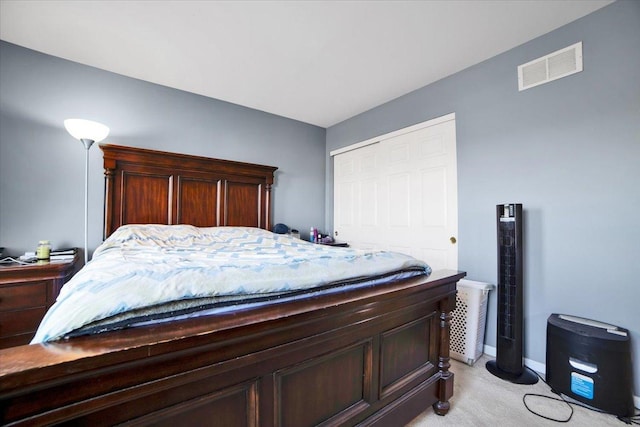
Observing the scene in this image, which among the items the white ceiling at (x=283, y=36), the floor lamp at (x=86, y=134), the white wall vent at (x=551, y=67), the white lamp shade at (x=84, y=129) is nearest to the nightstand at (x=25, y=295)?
the floor lamp at (x=86, y=134)

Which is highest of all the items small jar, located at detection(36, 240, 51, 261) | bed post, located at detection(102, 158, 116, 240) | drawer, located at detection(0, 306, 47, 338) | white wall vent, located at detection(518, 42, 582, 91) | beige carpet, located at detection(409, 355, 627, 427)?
white wall vent, located at detection(518, 42, 582, 91)

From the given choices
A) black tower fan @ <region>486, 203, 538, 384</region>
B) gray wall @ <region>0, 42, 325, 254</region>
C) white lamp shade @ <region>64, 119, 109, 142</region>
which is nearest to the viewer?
black tower fan @ <region>486, 203, 538, 384</region>

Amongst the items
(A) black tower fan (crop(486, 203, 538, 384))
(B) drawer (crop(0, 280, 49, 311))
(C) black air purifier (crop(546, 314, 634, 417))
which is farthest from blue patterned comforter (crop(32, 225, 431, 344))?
(B) drawer (crop(0, 280, 49, 311))

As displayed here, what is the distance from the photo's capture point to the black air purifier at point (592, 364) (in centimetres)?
158

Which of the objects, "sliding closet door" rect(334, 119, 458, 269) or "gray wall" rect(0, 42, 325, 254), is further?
"sliding closet door" rect(334, 119, 458, 269)

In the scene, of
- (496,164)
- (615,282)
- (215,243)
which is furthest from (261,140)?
(615,282)

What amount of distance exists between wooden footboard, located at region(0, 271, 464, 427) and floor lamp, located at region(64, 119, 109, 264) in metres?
2.26

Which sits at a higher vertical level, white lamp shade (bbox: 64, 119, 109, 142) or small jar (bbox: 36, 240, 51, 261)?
white lamp shade (bbox: 64, 119, 109, 142)

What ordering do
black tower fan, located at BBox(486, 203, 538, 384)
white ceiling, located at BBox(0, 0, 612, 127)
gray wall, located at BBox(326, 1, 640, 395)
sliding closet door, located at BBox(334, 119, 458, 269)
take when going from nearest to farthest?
1. gray wall, located at BBox(326, 1, 640, 395)
2. white ceiling, located at BBox(0, 0, 612, 127)
3. black tower fan, located at BBox(486, 203, 538, 384)
4. sliding closet door, located at BBox(334, 119, 458, 269)

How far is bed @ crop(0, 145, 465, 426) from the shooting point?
0.61m

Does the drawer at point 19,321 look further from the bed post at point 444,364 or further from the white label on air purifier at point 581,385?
the white label on air purifier at point 581,385

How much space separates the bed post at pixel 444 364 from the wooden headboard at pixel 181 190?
244 centimetres

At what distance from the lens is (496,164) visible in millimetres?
2422

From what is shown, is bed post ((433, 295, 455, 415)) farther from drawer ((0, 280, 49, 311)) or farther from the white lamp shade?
the white lamp shade
